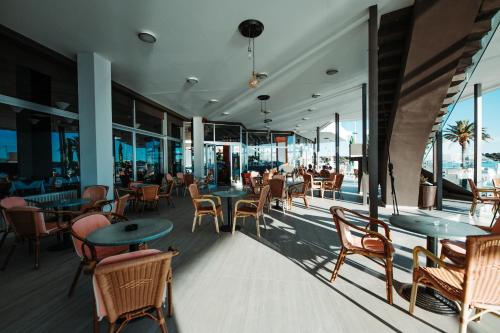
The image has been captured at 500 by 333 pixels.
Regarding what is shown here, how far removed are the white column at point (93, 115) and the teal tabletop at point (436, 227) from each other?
18.5ft

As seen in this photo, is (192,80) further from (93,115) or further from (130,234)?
(130,234)

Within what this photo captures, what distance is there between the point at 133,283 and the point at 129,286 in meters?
0.03

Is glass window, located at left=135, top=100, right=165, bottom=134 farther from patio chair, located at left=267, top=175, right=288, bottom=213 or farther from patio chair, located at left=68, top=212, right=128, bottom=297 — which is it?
patio chair, located at left=68, top=212, right=128, bottom=297

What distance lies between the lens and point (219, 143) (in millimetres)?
12195

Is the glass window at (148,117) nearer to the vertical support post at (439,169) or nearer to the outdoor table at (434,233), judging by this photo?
the outdoor table at (434,233)

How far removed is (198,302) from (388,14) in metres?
5.77

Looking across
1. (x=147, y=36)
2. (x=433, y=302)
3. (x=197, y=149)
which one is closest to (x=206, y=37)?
(x=147, y=36)

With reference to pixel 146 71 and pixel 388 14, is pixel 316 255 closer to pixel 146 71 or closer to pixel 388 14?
pixel 388 14

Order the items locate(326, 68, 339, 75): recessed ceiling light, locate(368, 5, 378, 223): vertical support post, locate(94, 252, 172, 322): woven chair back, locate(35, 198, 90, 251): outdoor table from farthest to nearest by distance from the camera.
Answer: locate(326, 68, 339, 75): recessed ceiling light → locate(368, 5, 378, 223): vertical support post → locate(35, 198, 90, 251): outdoor table → locate(94, 252, 172, 322): woven chair back

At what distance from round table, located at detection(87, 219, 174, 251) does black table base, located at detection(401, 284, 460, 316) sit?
258 centimetres

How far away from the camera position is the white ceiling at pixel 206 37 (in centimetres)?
336

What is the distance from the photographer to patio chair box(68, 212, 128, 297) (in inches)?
84.7

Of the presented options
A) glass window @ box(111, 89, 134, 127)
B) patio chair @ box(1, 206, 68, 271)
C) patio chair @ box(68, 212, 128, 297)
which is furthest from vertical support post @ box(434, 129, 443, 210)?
glass window @ box(111, 89, 134, 127)

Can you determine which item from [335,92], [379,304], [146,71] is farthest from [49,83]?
[335,92]
